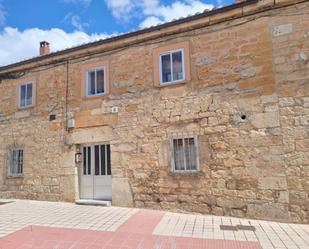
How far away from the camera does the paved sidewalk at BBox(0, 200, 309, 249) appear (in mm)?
4504

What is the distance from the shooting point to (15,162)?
929 cm

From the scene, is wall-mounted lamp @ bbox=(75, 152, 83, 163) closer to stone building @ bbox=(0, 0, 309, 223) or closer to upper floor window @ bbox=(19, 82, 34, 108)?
stone building @ bbox=(0, 0, 309, 223)

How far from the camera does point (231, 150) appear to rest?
6.34 metres

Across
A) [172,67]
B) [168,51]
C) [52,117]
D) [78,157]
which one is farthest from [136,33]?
[78,157]

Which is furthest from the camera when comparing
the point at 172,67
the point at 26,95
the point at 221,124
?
the point at 26,95

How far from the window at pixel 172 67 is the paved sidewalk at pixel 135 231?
3.60 meters

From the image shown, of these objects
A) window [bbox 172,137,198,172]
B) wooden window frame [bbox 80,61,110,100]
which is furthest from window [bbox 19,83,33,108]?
window [bbox 172,137,198,172]

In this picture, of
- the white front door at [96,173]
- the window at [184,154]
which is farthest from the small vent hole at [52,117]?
the window at [184,154]

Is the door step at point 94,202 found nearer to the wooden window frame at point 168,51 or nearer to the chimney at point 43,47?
the wooden window frame at point 168,51

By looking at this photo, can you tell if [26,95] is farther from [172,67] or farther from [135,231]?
[135,231]

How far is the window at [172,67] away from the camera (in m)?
7.12

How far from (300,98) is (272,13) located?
2172 mm

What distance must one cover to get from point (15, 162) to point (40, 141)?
1.42m

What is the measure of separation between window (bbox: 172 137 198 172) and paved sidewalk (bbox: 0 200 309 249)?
3.90 feet
